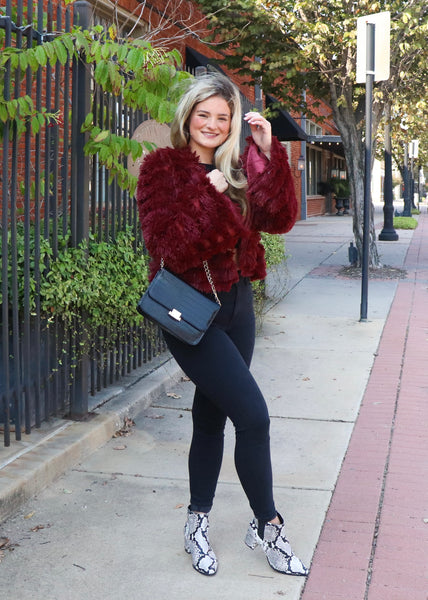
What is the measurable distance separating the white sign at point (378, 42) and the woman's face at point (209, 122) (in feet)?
19.0

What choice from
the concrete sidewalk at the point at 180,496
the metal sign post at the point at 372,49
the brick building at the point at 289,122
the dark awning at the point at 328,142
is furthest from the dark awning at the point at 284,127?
the concrete sidewalk at the point at 180,496

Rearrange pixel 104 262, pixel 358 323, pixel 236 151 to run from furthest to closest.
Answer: pixel 358 323 → pixel 104 262 → pixel 236 151

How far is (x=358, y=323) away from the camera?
28.6 ft

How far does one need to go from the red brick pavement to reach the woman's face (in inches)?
70.2

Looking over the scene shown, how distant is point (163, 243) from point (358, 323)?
605 centimetres

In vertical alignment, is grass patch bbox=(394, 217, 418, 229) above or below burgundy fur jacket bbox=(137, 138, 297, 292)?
above

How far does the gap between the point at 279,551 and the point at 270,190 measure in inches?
57.1

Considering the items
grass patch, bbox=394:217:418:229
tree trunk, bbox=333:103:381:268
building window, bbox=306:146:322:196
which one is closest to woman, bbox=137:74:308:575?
tree trunk, bbox=333:103:381:268

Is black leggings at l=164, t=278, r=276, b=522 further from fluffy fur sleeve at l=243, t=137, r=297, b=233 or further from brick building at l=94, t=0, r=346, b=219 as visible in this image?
brick building at l=94, t=0, r=346, b=219

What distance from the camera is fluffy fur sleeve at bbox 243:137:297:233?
317 centimetres

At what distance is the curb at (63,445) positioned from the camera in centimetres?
385

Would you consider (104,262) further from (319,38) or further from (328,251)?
(328,251)

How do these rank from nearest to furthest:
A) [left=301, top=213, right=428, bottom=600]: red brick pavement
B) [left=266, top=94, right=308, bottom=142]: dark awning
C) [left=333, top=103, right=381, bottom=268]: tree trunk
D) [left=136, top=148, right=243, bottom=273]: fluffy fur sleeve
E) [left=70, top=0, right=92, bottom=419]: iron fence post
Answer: [left=136, top=148, right=243, bottom=273]: fluffy fur sleeve → [left=301, top=213, right=428, bottom=600]: red brick pavement → [left=70, top=0, right=92, bottom=419]: iron fence post → [left=333, top=103, right=381, bottom=268]: tree trunk → [left=266, top=94, right=308, bottom=142]: dark awning

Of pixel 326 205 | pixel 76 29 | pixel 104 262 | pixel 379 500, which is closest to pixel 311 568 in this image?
pixel 379 500
